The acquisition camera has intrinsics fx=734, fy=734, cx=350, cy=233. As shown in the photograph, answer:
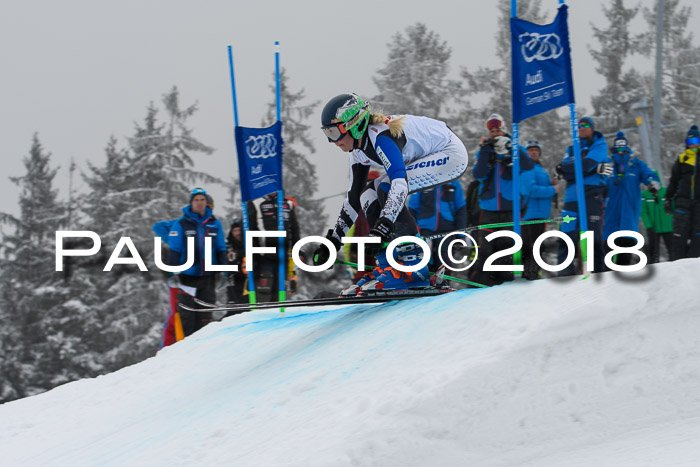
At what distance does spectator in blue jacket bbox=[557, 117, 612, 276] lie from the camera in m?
7.07

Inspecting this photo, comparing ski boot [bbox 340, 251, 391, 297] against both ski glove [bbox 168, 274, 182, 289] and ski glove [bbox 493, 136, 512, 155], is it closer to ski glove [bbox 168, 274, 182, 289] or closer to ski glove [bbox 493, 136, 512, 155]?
ski glove [bbox 493, 136, 512, 155]

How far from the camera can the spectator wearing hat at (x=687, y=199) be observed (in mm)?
8070

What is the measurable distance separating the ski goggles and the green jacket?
221 inches

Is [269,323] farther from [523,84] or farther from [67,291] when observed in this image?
[67,291]

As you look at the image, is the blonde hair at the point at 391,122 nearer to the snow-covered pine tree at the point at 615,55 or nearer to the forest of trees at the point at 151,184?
the forest of trees at the point at 151,184

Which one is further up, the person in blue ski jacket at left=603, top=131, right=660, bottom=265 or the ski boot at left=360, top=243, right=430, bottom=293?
the person in blue ski jacket at left=603, top=131, right=660, bottom=265

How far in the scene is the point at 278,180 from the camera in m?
8.00

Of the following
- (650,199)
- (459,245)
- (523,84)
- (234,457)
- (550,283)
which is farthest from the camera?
(650,199)

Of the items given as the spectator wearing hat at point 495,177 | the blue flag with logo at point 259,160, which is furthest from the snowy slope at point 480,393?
the blue flag with logo at point 259,160

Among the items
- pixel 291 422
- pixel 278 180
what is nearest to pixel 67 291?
pixel 278 180

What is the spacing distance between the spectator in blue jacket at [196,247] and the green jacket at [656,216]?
5.34 metres

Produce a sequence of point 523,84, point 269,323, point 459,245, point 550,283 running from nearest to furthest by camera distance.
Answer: point 550,283 → point 523,84 → point 459,245 → point 269,323

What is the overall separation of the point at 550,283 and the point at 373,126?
1.69 metres
